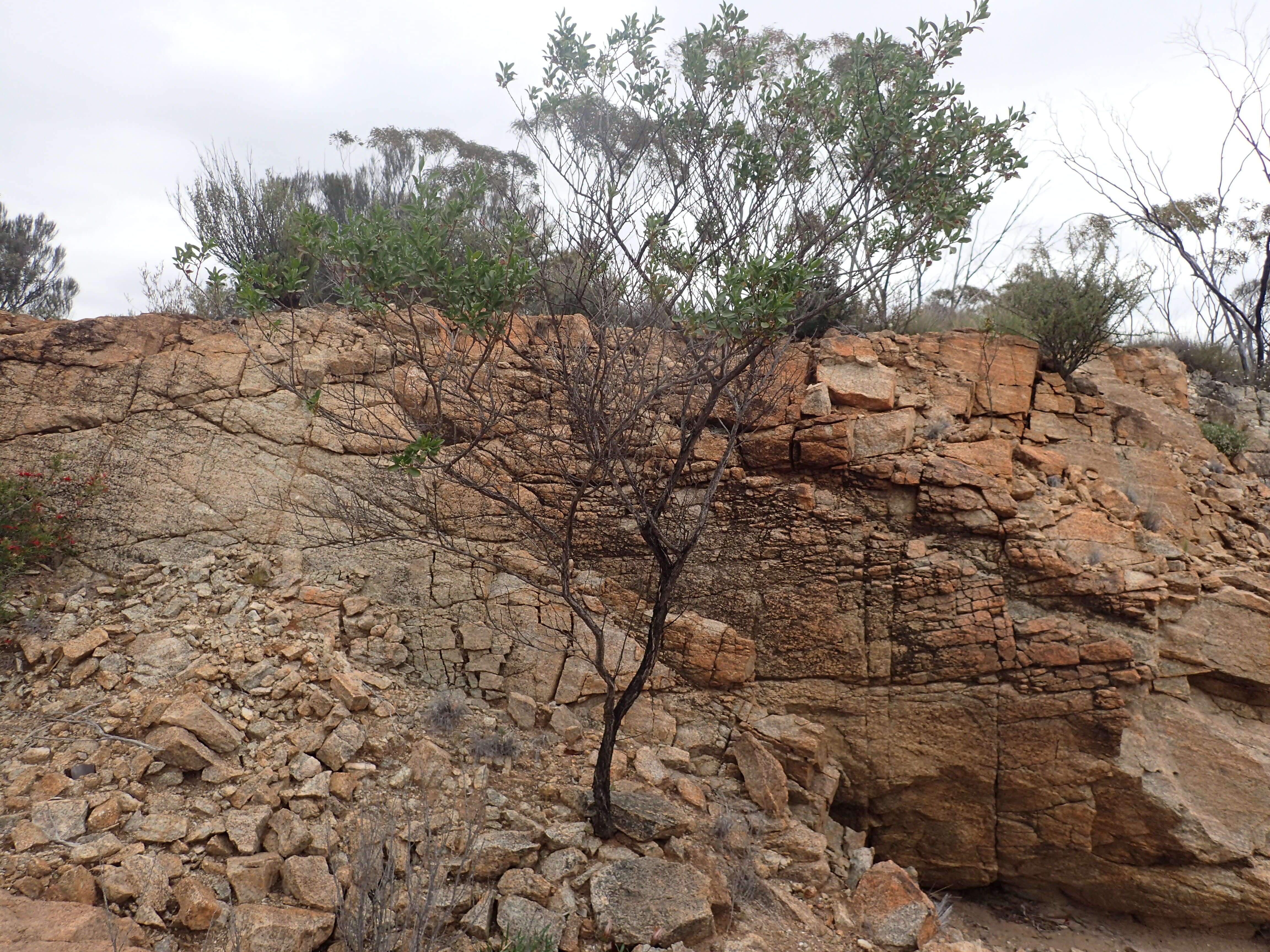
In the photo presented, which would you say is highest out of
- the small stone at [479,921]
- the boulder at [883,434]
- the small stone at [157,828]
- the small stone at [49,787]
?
the boulder at [883,434]

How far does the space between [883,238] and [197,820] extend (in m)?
5.79

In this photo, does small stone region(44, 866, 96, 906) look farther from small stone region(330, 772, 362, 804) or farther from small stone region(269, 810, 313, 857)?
small stone region(330, 772, 362, 804)

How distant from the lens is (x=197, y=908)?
3764mm

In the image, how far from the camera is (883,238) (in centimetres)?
560

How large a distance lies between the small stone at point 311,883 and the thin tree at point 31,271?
413 inches

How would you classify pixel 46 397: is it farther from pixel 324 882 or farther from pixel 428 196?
pixel 324 882

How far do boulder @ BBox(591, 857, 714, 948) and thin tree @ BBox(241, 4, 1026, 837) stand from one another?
1.29 ft

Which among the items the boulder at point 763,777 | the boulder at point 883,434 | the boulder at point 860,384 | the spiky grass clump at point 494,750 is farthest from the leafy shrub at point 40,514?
the boulder at point 883,434

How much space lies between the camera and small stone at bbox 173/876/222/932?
3.75 m

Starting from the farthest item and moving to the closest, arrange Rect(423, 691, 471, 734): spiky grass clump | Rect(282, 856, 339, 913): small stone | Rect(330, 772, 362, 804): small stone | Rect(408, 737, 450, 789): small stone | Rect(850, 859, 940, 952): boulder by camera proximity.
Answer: Rect(423, 691, 471, 734): spiky grass clump, Rect(408, 737, 450, 789): small stone, Rect(850, 859, 940, 952): boulder, Rect(330, 772, 362, 804): small stone, Rect(282, 856, 339, 913): small stone

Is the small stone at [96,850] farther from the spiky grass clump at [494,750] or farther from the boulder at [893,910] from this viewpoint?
the boulder at [893,910]

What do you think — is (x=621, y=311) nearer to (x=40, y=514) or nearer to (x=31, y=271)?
(x=40, y=514)

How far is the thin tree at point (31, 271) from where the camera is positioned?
1102 cm

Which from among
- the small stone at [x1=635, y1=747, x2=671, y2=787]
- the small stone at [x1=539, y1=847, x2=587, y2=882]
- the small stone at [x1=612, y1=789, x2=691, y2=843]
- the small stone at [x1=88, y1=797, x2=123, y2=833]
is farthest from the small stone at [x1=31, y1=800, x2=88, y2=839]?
the small stone at [x1=635, y1=747, x2=671, y2=787]
